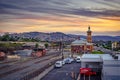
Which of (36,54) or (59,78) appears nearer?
(59,78)

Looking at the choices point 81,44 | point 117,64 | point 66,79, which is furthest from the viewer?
point 81,44

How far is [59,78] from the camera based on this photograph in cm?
3253

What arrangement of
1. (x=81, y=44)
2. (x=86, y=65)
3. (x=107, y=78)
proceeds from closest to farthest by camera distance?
(x=107, y=78) → (x=86, y=65) → (x=81, y=44)

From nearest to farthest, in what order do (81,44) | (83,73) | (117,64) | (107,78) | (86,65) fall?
(107,78) → (117,64) → (83,73) → (86,65) → (81,44)

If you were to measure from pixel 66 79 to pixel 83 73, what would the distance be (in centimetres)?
357

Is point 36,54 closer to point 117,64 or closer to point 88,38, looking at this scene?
point 88,38

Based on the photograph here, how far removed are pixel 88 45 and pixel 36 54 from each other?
99.1 ft

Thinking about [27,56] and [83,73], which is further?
[27,56]

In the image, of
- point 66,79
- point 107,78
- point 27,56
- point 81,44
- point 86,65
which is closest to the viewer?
point 107,78

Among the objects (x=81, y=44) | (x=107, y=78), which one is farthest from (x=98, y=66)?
(x=81, y=44)

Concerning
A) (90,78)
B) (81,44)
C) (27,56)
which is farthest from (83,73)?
(81,44)

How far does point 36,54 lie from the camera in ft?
237

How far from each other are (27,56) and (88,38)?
128ft

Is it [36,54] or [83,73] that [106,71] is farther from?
[36,54]
